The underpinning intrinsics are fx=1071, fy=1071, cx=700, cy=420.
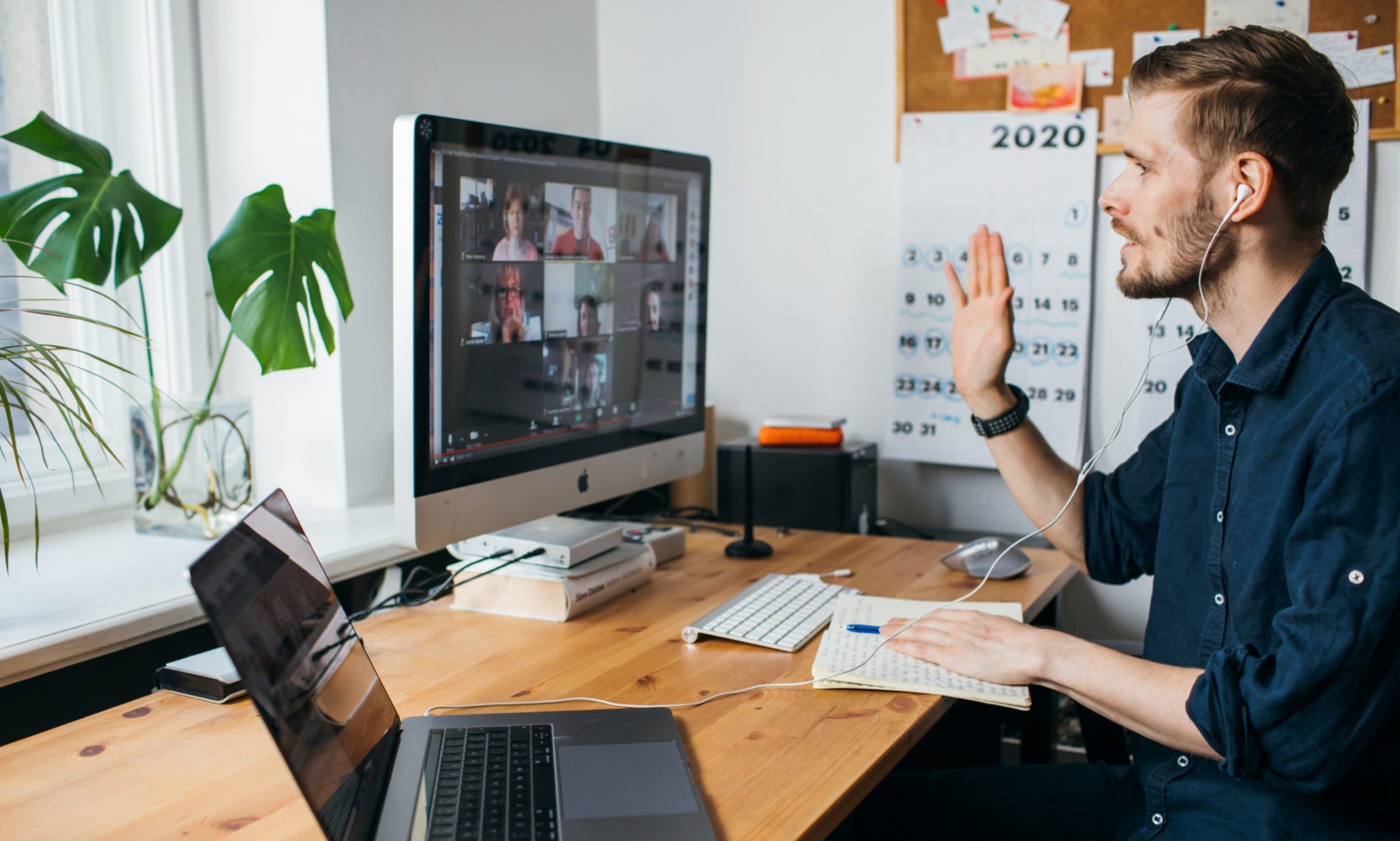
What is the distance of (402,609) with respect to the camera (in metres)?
1.43

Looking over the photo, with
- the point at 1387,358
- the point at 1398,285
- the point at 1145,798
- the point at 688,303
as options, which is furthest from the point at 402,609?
the point at 1398,285

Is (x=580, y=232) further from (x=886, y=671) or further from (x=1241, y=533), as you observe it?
(x=1241, y=533)

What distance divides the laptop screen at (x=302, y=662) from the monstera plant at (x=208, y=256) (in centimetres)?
54

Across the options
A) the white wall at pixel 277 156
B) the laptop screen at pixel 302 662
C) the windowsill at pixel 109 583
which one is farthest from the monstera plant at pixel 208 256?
the laptop screen at pixel 302 662

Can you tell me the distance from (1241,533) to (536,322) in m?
0.84

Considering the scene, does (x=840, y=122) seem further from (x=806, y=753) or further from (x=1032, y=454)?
(x=806, y=753)

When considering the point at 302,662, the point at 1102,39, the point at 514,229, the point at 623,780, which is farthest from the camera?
the point at 1102,39

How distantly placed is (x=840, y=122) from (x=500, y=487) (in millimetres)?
1241

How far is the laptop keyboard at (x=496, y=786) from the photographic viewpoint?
0.82 meters

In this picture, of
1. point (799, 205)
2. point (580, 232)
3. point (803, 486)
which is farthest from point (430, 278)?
point (799, 205)

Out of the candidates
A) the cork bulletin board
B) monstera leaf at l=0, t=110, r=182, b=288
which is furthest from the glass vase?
the cork bulletin board

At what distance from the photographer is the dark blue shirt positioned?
35.7 inches

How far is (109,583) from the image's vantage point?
4.56 feet

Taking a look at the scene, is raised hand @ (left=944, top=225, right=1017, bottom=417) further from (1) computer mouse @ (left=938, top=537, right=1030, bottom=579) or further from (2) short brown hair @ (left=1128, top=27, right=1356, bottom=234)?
(2) short brown hair @ (left=1128, top=27, right=1356, bottom=234)
